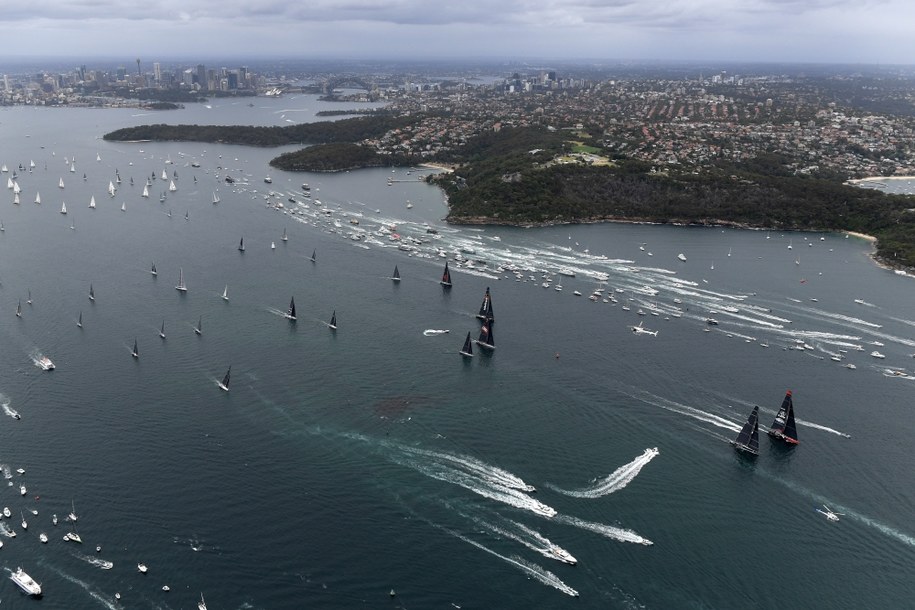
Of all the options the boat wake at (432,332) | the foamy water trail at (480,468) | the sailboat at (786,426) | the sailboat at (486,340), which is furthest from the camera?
the boat wake at (432,332)

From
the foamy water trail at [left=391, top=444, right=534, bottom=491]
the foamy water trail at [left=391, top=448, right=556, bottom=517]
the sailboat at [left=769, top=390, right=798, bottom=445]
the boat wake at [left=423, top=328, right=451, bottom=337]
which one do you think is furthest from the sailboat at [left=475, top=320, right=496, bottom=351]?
the sailboat at [left=769, top=390, right=798, bottom=445]

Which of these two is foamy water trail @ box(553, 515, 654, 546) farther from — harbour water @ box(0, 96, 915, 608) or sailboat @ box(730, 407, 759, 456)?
sailboat @ box(730, 407, 759, 456)

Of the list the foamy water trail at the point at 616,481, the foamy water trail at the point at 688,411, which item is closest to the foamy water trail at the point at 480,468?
the foamy water trail at the point at 616,481

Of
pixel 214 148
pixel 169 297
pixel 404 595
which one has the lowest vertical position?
pixel 404 595

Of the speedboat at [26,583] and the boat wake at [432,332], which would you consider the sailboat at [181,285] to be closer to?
the boat wake at [432,332]

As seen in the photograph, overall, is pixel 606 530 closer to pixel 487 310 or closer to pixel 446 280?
pixel 487 310

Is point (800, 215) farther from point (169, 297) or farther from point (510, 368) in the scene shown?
point (169, 297)

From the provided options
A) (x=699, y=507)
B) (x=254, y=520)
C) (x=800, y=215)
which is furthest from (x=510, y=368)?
(x=800, y=215)
